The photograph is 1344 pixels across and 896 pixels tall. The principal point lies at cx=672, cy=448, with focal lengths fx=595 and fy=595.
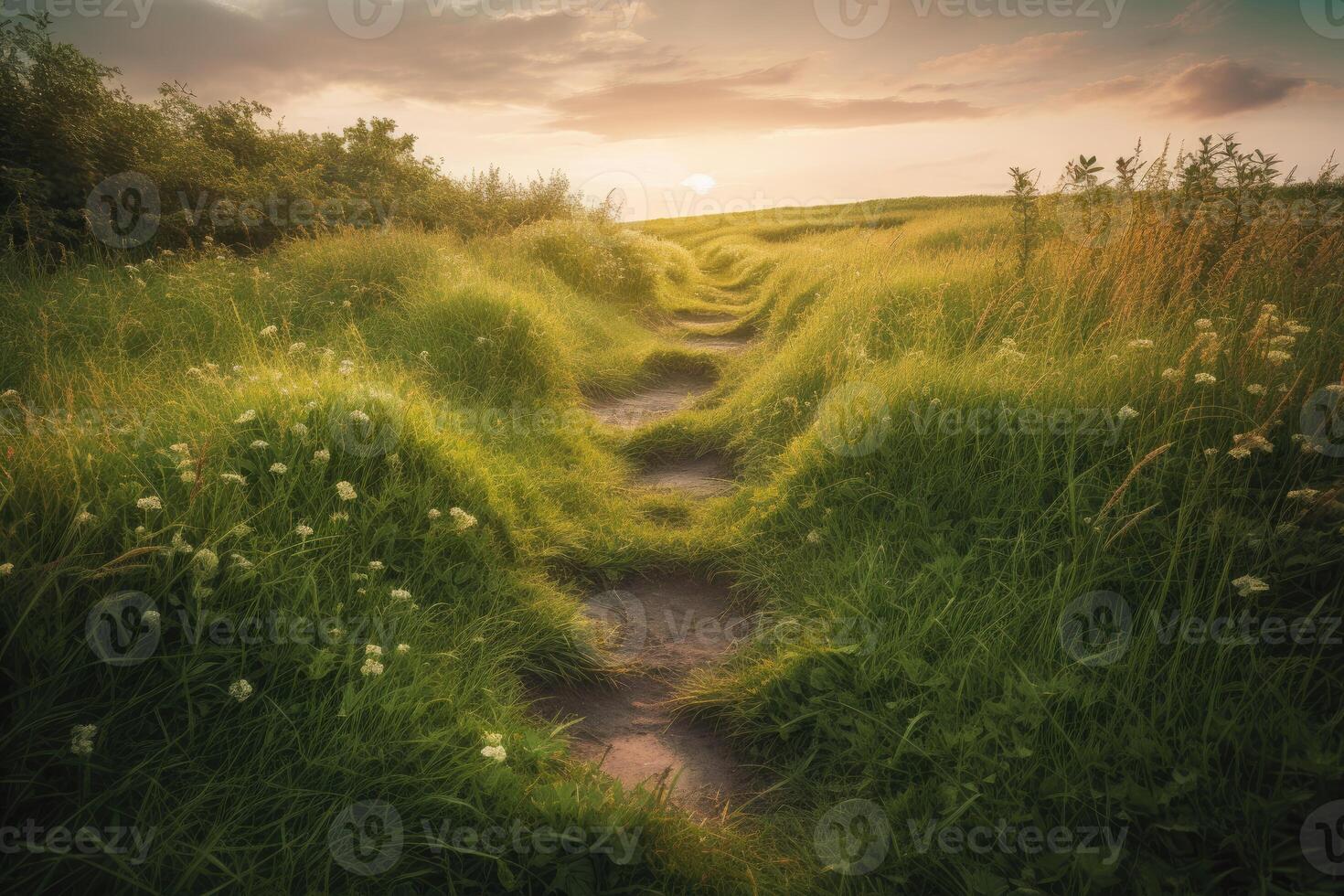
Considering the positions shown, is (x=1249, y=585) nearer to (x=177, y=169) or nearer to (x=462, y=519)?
(x=462, y=519)

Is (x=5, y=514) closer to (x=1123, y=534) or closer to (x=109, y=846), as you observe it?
(x=109, y=846)

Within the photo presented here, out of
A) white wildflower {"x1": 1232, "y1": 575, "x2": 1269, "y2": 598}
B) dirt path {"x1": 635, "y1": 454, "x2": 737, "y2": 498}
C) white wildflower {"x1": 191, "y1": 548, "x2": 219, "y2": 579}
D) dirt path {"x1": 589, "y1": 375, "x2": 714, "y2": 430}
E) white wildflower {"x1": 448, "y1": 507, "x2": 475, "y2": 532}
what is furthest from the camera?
dirt path {"x1": 589, "y1": 375, "x2": 714, "y2": 430}

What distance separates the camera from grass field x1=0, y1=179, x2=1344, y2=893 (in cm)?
191

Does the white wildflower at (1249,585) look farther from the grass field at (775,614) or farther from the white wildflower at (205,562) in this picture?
the white wildflower at (205,562)

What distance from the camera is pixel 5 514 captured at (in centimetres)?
238

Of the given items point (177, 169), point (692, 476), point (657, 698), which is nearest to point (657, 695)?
point (657, 698)

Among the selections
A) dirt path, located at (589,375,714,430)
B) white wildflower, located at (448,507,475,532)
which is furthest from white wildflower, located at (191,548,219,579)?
dirt path, located at (589,375,714,430)

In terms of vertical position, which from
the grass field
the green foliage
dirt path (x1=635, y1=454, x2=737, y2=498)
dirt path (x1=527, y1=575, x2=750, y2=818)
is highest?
the green foliage

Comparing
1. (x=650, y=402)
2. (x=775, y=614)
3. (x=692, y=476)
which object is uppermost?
Answer: (x=650, y=402)

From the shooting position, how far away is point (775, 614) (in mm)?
3609

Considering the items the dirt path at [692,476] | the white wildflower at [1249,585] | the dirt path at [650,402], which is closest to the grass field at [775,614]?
the white wildflower at [1249,585]

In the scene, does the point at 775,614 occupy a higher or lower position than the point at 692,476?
lower

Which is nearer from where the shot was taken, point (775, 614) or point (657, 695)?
point (657, 695)

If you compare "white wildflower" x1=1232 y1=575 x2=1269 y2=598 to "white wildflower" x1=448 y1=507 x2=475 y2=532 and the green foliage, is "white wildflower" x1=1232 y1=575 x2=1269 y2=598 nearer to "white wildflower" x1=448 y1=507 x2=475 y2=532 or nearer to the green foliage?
"white wildflower" x1=448 y1=507 x2=475 y2=532
